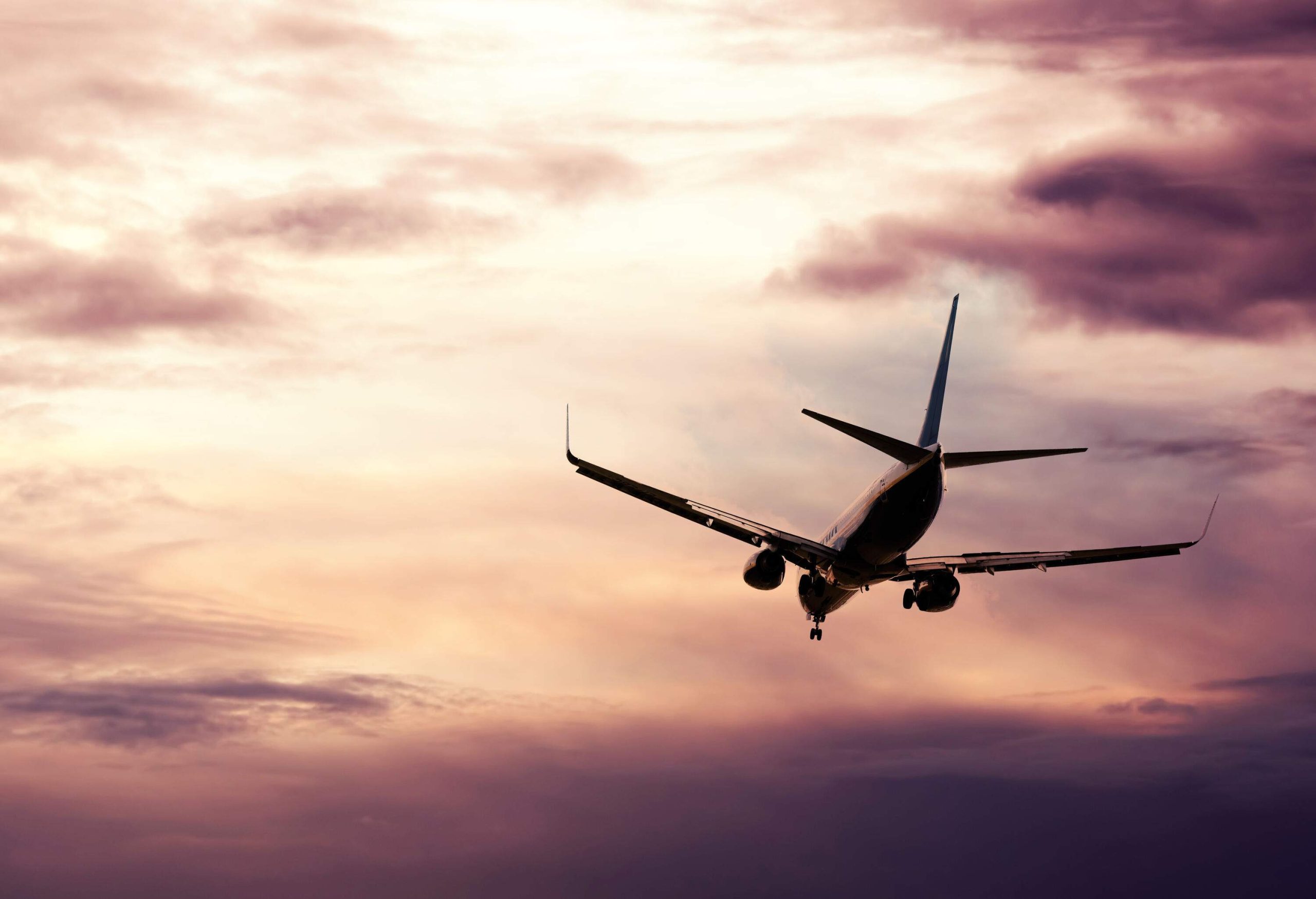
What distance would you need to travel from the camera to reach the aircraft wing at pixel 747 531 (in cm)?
6644

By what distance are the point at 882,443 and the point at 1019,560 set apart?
17.4 meters

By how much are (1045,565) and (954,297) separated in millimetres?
15352

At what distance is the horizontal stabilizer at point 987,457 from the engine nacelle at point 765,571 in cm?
1049

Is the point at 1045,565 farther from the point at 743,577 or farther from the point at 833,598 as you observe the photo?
the point at 743,577

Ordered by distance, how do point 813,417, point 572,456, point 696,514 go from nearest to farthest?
point 813,417, point 572,456, point 696,514

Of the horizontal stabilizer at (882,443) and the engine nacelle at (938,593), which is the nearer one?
the horizontal stabilizer at (882,443)

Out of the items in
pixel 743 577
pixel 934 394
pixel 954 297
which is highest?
pixel 954 297

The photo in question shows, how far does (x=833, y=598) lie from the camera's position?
77500 millimetres

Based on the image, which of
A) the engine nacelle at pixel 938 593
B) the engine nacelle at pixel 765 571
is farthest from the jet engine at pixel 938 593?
the engine nacelle at pixel 765 571

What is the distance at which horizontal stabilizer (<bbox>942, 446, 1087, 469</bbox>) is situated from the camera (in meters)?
60.4

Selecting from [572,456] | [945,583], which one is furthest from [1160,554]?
[572,456]

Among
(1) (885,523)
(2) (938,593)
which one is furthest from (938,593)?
(1) (885,523)

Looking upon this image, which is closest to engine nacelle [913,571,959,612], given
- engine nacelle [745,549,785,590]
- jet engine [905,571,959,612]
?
jet engine [905,571,959,612]

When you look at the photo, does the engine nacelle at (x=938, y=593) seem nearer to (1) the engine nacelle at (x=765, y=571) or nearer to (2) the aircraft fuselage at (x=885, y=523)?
(2) the aircraft fuselage at (x=885, y=523)
